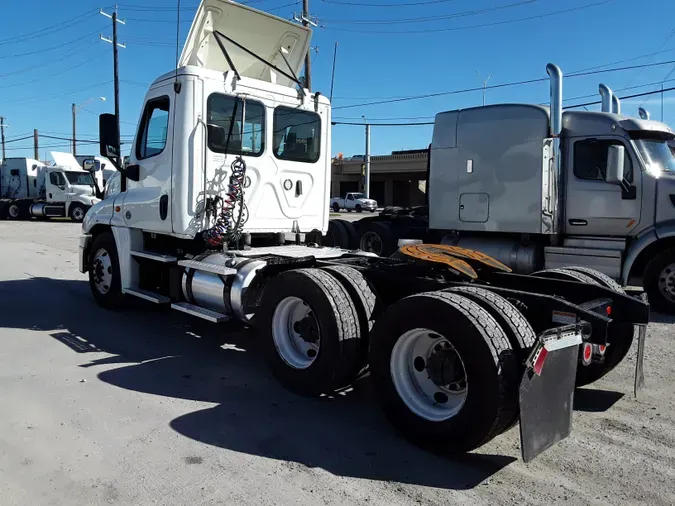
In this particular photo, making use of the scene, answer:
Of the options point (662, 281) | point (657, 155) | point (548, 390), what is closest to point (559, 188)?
point (657, 155)

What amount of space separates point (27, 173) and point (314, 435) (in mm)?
36883

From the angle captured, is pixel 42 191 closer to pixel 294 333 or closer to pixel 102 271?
pixel 102 271

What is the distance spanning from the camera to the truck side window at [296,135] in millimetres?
7201

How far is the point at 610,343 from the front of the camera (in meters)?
4.79

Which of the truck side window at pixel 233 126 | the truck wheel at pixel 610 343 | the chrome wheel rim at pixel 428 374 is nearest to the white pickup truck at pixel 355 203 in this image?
the truck side window at pixel 233 126

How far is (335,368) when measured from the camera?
4.50m

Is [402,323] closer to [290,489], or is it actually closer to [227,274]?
[290,489]

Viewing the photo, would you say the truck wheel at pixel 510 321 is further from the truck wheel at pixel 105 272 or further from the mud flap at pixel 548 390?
the truck wheel at pixel 105 272

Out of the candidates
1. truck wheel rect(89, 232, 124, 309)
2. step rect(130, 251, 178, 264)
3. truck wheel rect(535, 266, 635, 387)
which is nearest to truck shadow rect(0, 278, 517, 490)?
truck wheel rect(89, 232, 124, 309)

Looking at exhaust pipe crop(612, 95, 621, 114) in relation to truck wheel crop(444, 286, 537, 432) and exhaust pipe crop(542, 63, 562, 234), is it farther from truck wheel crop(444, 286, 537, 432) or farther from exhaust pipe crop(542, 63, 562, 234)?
truck wheel crop(444, 286, 537, 432)

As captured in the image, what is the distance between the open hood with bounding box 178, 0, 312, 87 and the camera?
270 inches

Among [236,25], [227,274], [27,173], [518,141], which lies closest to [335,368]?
[227,274]

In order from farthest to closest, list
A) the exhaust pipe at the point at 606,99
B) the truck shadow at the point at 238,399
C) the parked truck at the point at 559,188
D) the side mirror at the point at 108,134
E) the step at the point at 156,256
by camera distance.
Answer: the exhaust pipe at the point at 606,99
the parked truck at the point at 559,188
the side mirror at the point at 108,134
the step at the point at 156,256
the truck shadow at the point at 238,399

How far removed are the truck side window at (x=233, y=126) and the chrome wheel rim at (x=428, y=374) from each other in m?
3.68
